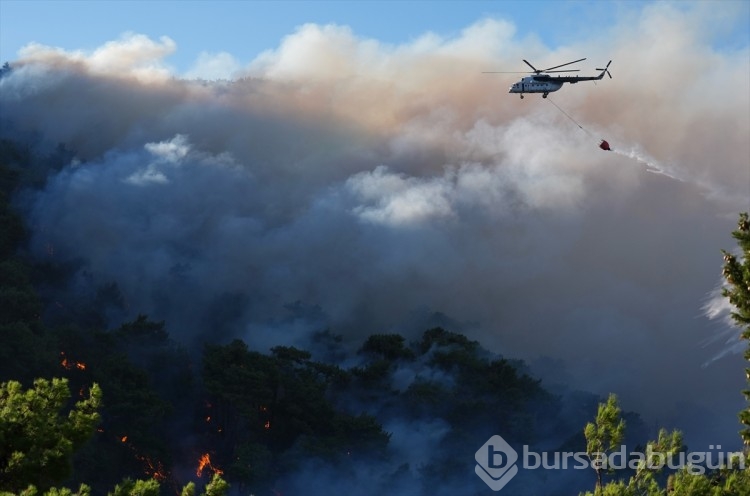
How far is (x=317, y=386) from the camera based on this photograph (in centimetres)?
8731

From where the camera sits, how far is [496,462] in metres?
91.2

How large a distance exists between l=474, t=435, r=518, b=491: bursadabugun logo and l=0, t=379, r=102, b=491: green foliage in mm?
59600

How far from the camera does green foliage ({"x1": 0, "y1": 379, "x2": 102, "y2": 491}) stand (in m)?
28.0

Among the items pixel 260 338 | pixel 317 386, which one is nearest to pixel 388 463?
pixel 317 386

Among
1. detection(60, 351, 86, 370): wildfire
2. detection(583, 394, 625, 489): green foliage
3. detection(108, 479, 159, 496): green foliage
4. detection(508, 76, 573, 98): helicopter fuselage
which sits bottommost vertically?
detection(108, 479, 159, 496): green foliage

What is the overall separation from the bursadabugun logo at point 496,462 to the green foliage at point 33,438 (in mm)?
59600

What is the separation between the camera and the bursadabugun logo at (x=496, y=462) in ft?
280

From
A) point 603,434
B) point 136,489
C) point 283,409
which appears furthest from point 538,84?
point 136,489

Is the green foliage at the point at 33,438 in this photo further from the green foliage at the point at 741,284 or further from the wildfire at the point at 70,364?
the wildfire at the point at 70,364

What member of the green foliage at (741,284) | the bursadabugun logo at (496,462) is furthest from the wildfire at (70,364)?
the green foliage at (741,284)

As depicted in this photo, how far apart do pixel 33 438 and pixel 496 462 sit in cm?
6751

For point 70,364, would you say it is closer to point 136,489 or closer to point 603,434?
point 136,489

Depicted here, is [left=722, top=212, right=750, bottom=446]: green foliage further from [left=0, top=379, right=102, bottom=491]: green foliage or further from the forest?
the forest

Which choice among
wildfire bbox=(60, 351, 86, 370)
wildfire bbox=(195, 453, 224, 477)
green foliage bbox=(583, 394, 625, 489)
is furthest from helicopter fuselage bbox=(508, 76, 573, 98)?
green foliage bbox=(583, 394, 625, 489)
